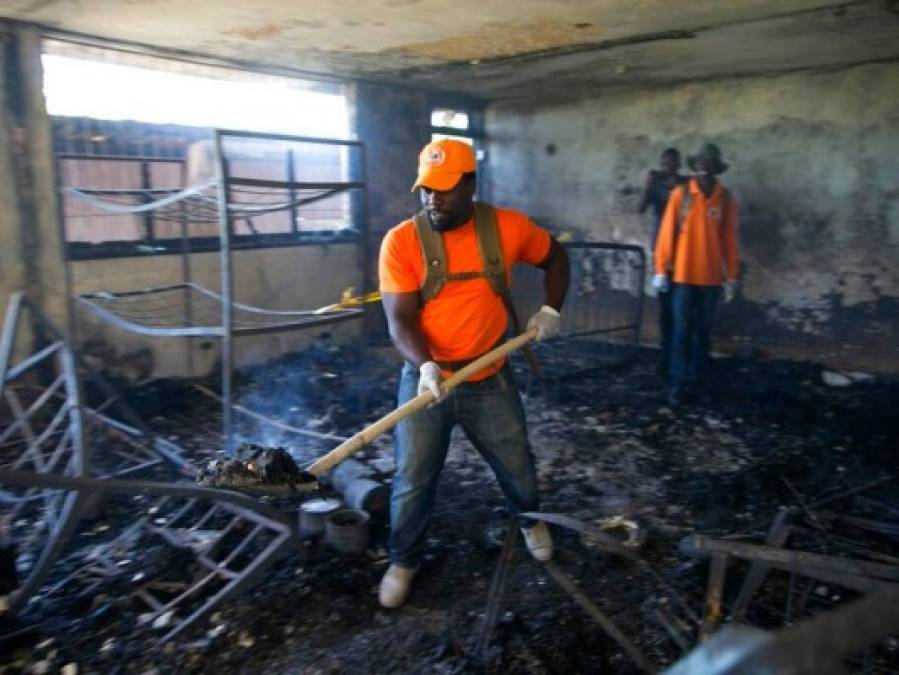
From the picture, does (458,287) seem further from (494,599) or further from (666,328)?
(666,328)

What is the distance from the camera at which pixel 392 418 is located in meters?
2.54

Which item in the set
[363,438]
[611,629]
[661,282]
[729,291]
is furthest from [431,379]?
[729,291]

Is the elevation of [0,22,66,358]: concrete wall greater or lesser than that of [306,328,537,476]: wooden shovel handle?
greater

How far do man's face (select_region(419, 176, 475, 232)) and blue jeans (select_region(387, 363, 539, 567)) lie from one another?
0.65 metres

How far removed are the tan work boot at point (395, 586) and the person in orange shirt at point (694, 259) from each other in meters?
3.36

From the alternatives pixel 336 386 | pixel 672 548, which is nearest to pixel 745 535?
pixel 672 548

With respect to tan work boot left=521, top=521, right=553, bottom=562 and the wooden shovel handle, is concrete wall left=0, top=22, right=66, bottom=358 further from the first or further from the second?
tan work boot left=521, top=521, right=553, bottom=562

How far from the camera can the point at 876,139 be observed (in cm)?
593

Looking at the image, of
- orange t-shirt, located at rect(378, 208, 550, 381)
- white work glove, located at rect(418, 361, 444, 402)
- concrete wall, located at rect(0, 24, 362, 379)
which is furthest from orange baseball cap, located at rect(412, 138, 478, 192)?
concrete wall, located at rect(0, 24, 362, 379)

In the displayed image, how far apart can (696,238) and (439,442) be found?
3.49 m

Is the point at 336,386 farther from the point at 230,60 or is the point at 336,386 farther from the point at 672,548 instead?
the point at 672,548

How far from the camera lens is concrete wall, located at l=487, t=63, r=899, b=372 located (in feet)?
19.7

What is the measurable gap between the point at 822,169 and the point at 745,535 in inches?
178

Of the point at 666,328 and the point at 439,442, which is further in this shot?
the point at 666,328
